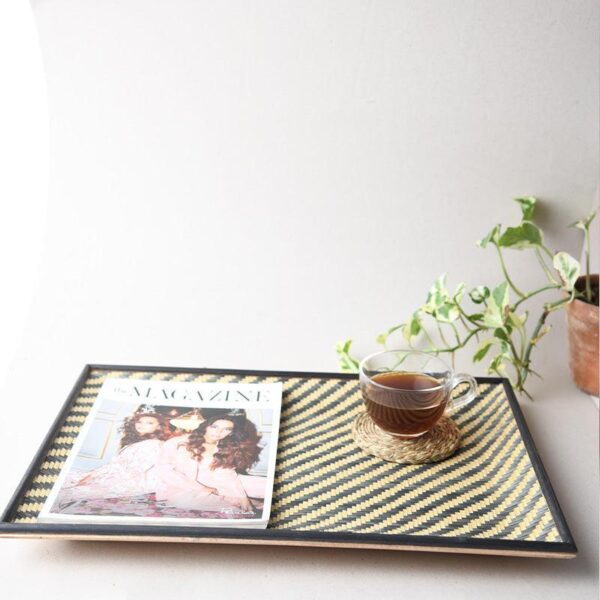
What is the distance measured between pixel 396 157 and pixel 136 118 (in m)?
0.41

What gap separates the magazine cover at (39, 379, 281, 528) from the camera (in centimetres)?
90

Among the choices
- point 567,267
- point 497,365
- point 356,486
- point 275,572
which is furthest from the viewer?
point 497,365

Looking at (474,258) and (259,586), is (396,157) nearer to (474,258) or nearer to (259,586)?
(474,258)

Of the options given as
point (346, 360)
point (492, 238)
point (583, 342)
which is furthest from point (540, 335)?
point (346, 360)

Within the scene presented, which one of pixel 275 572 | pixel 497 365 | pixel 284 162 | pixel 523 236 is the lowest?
pixel 275 572

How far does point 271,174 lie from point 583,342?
55 cm

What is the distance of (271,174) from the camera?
1211 millimetres

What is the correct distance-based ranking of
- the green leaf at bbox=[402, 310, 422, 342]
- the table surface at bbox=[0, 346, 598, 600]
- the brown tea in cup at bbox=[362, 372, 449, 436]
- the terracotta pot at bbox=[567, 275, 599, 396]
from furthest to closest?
the green leaf at bbox=[402, 310, 422, 342], the terracotta pot at bbox=[567, 275, 599, 396], the brown tea in cup at bbox=[362, 372, 449, 436], the table surface at bbox=[0, 346, 598, 600]

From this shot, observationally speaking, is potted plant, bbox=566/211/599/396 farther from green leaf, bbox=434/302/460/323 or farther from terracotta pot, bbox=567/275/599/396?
green leaf, bbox=434/302/460/323

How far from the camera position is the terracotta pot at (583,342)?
44.1 inches

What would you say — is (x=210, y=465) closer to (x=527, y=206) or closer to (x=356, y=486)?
(x=356, y=486)

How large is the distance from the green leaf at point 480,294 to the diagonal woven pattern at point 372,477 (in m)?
0.14

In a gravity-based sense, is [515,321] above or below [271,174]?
below

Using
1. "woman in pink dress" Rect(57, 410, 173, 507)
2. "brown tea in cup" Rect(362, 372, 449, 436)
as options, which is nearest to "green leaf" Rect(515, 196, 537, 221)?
"brown tea in cup" Rect(362, 372, 449, 436)
